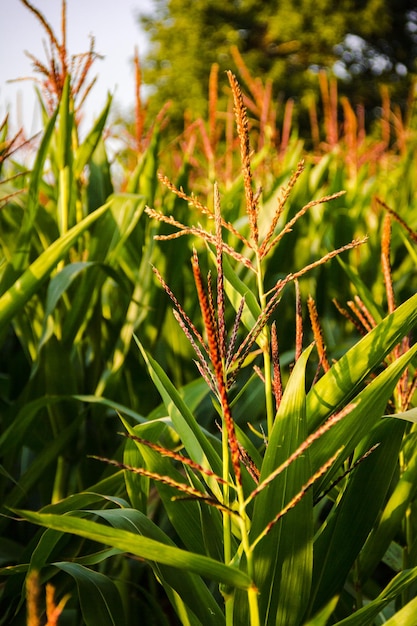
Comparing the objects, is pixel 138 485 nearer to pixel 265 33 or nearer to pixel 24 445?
pixel 24 445

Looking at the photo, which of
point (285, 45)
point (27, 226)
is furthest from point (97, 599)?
point (285, 45)

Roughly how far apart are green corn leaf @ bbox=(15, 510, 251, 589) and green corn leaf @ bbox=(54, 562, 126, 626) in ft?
0.79

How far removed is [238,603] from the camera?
0.66 m

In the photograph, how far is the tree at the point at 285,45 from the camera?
1902 cm

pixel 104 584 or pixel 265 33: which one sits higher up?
pixel 265 33

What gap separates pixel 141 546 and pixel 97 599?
288 mm

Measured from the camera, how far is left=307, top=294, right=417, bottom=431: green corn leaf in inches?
28.0

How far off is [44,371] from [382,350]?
82 cm

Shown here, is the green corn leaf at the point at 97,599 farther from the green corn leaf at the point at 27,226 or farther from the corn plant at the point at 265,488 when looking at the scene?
the green corn leaf at the point at 27,226

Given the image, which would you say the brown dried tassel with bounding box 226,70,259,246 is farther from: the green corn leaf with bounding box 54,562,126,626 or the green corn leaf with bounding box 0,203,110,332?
the green corn leaf with bounding box 0,203,110,332

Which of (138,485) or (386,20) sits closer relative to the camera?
(138,485)

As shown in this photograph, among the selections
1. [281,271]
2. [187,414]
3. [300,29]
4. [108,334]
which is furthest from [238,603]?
[300,29]

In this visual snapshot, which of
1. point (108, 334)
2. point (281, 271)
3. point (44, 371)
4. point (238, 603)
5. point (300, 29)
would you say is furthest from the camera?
point (300, 29)

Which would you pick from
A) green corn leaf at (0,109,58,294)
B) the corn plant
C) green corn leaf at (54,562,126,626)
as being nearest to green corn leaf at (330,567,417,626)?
the corn plant
